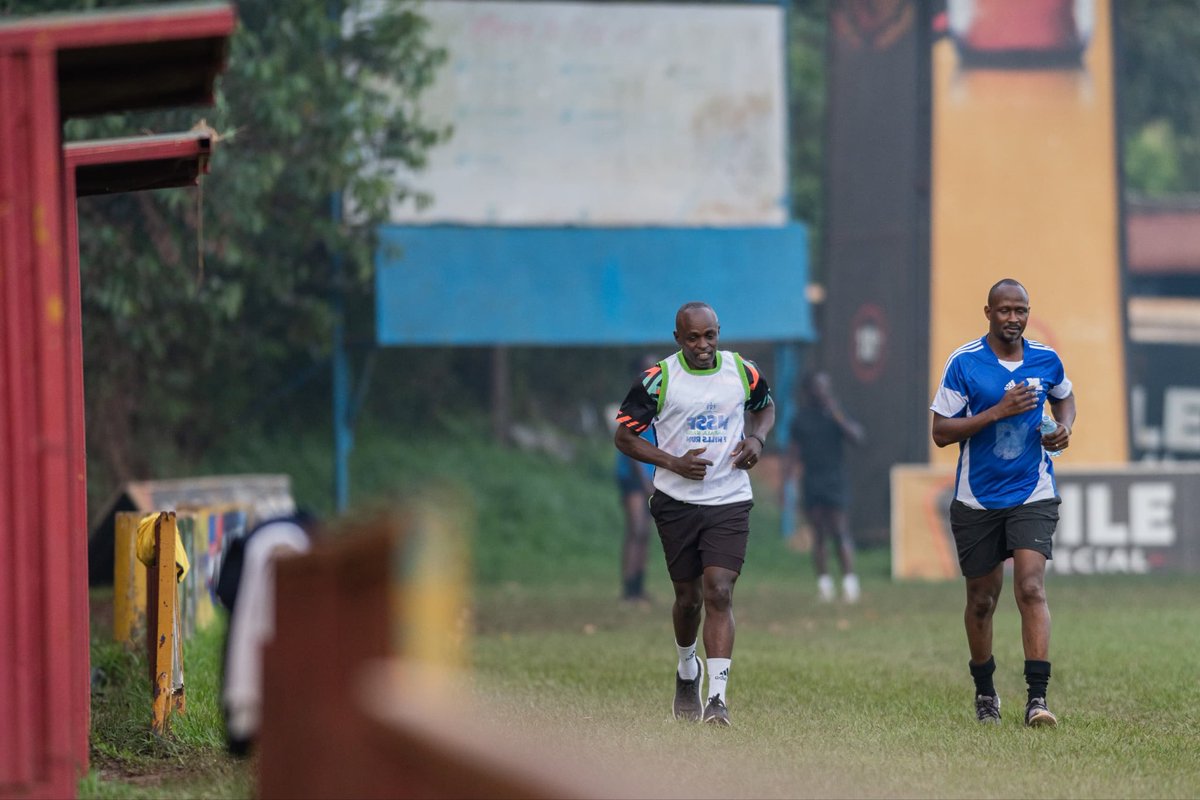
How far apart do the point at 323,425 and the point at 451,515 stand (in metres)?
23.5

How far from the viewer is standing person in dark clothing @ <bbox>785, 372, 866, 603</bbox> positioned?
17.8m

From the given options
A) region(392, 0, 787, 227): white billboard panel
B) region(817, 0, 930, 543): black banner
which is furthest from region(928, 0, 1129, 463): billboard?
region(392, 0, 787, 227): white billboard panel

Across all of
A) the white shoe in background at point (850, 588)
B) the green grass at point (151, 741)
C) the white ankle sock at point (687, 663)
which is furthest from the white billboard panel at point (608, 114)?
the white ankle sock at point (687, 663)

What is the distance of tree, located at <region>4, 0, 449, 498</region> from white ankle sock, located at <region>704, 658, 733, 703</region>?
305 inches

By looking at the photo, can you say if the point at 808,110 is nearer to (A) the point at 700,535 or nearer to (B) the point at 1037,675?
(A) the point at 700,535

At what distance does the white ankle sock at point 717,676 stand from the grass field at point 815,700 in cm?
21

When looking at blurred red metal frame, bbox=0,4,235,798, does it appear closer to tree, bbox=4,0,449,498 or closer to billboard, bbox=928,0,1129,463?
tree, bbox=4,0,449,498

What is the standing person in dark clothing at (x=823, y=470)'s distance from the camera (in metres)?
17.8

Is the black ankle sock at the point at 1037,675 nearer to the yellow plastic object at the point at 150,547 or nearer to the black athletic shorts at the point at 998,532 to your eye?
the black athletic shorts at the point at 998,532

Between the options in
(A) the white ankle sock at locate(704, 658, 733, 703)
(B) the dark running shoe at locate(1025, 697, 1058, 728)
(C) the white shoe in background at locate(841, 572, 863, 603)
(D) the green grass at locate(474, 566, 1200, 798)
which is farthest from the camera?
(C) the white shoe in background at locate(841, 572, 863, 603)

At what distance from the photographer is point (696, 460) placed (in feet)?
28.7

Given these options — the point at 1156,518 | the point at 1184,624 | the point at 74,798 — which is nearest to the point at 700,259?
the point at 1156,518

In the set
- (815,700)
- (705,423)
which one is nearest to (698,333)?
(705,423)

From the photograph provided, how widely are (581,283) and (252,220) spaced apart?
16.9 ft
